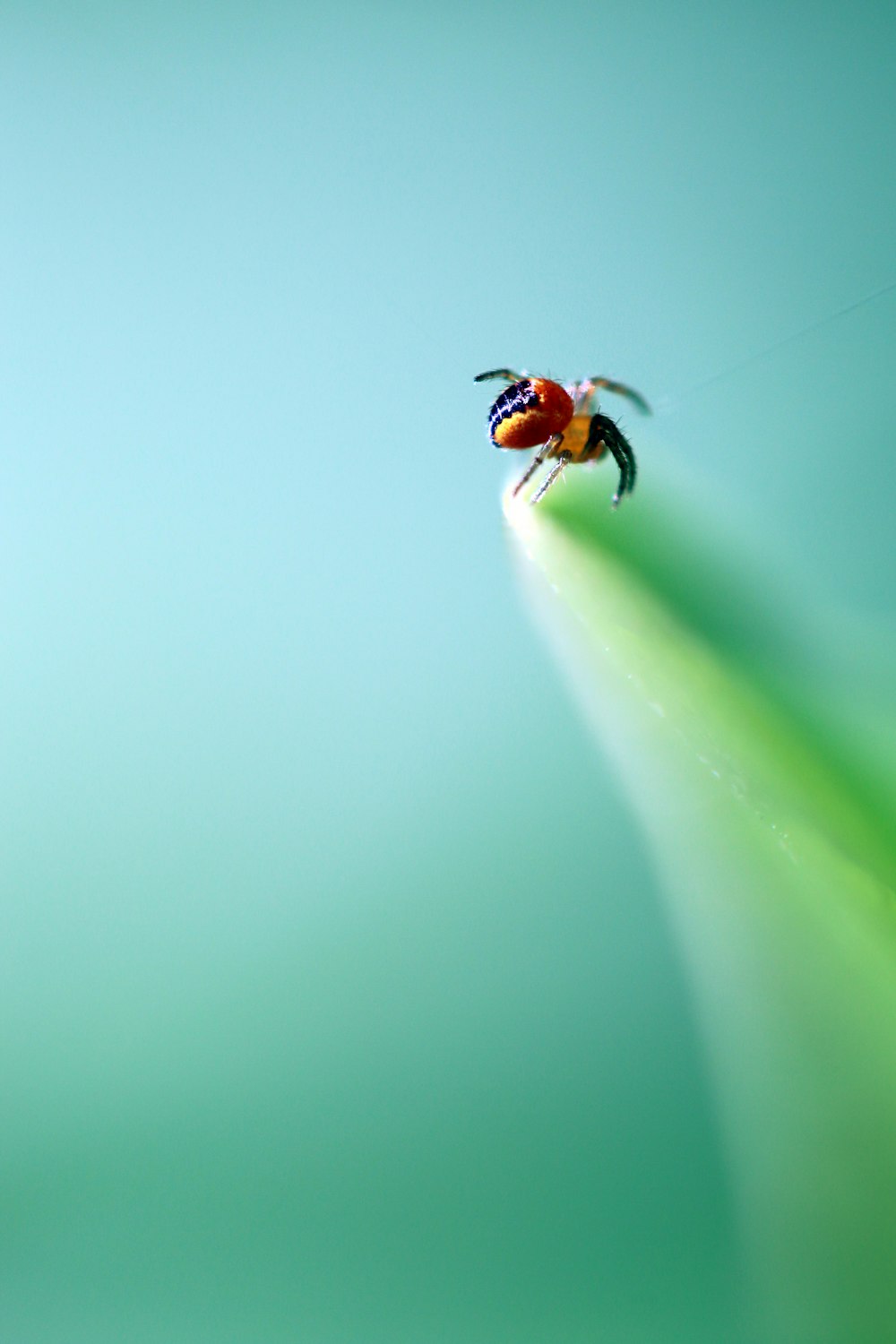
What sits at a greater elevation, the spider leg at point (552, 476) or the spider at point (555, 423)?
the spider at point (555, 423)

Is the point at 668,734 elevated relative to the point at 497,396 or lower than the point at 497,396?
lower

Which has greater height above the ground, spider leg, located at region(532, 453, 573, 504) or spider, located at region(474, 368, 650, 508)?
spider, located at region(474, 368, 650, 508)

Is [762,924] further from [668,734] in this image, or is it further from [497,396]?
[497,396]

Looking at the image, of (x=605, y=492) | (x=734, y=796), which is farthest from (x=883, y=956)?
(x=605, y=492)
